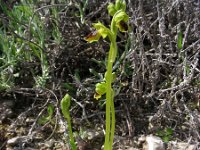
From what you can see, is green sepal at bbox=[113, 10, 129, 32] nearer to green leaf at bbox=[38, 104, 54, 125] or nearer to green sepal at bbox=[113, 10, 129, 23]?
green sepal at bbox=[113, 10, 129, 23]

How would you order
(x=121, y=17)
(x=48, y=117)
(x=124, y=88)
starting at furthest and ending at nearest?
(x=124, y=88) < (x=48, y=117) < (x=121, y=17)

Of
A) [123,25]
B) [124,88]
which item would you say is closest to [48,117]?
[124,88]

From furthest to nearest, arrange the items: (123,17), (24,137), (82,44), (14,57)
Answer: (82,44)
(14,57)
(24,137)
(123,17)

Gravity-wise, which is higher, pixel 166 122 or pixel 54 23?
pixel 54 23

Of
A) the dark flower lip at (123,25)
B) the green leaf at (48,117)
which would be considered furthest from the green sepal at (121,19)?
the green leaf at (48,117)

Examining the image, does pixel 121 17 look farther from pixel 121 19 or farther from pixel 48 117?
pixel 48 117

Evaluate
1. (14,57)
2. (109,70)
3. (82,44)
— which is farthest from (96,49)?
(109,70)

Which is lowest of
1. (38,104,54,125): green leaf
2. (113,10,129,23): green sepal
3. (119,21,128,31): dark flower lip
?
(38,104,54,125): green leaf

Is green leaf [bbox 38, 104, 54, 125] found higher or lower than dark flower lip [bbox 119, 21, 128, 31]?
lower

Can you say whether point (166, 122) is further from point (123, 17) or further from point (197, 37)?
point (123, 17)

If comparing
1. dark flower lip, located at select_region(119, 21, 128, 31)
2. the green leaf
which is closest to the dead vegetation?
the green leaf

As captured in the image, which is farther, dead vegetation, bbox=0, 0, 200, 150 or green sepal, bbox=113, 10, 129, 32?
dead vegetation, bbox=0, 0, 200, 150
